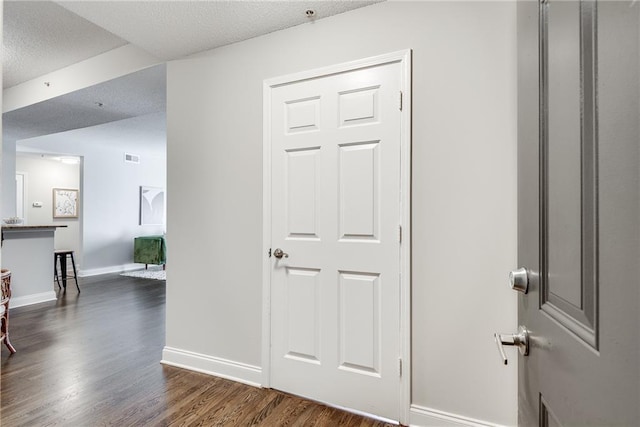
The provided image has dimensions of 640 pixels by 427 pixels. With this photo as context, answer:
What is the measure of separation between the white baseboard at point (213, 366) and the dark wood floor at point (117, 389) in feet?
0.16

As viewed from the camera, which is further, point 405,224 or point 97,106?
point 97,106

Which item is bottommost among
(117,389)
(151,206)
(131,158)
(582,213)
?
(117,389)

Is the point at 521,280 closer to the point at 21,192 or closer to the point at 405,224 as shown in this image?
the point at 405,224

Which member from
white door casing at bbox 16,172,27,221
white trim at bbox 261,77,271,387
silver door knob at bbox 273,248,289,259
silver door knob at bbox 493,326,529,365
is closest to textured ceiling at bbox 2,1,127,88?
white trim at bbox 261,77,271,387

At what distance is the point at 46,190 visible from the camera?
24.5ft

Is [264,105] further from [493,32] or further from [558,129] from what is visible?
[558,129]

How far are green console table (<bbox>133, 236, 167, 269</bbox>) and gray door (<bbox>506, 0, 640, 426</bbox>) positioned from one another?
721cm

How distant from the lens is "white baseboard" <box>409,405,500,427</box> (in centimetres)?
176

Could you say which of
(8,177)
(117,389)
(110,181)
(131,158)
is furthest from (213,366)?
(131,158)

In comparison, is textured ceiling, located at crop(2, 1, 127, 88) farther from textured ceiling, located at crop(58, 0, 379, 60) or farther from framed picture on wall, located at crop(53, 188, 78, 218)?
framed picture on wall, located at crop(53, 188, 78, 218)

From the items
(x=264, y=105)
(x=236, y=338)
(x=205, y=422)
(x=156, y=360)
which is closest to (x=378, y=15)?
(x=264, y=105)

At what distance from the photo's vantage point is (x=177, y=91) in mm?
2721

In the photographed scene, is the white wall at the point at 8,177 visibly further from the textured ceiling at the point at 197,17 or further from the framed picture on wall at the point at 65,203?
the textured ceiling at the point at 197,17

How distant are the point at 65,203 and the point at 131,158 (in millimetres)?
1863
